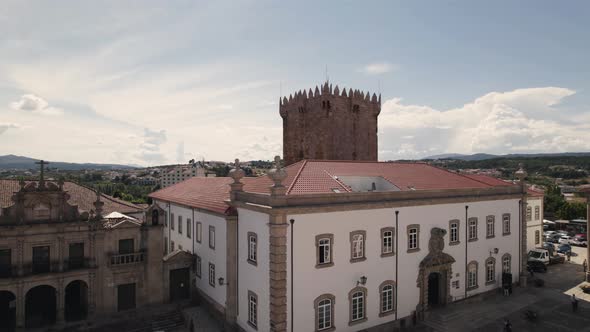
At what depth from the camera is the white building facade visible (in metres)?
18.9

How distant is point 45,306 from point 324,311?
18.6 m

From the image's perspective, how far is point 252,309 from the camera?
20781 millimetres

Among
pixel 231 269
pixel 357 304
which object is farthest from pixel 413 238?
pixel 231 269

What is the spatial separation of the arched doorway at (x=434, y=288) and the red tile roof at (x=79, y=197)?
25281mm

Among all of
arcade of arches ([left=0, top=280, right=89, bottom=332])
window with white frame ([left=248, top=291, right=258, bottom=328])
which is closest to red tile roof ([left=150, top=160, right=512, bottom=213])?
window with white frame ([left=248, top=291, right=258, bottom=328])

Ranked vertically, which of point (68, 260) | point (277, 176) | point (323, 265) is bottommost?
point (68, 260)

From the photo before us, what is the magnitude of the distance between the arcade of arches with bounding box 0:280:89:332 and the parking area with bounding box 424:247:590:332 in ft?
70.4

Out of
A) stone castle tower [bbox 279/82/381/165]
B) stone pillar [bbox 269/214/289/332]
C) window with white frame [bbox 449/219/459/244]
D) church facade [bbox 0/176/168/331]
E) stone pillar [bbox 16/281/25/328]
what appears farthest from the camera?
stone castle tower [bbox 279/82/381/165]

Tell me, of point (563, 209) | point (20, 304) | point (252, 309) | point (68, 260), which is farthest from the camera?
point (563, 209)

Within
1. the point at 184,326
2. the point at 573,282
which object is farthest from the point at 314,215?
the point at 573,282

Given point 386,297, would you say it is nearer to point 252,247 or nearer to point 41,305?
point 252,247

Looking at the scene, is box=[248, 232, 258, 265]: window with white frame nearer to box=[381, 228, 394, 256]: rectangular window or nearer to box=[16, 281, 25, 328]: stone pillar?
box=[381, 228, 394, 256]: rectangular window

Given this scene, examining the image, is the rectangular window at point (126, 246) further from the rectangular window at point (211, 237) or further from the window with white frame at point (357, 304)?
the window with white frame at point (357, 304)

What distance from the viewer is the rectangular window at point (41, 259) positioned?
73.8 feet
